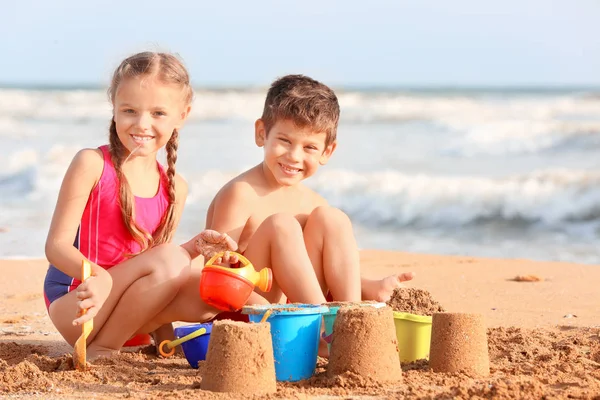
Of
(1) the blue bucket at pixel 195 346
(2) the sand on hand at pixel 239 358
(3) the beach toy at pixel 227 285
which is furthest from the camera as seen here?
(1) the blue bucket at pixel 195 346

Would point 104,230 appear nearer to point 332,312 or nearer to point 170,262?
point 170,262

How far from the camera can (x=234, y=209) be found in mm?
3539

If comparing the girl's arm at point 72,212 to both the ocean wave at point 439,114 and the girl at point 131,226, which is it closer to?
the girl at point 131,226

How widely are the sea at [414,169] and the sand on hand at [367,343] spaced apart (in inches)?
178

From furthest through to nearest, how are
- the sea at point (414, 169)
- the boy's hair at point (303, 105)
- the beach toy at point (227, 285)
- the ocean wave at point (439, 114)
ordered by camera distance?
the ocean wave at point (439, 114), the sea at point (414, 169), the boy's hair at point (303, 105), the beach toy at point (227, 285)

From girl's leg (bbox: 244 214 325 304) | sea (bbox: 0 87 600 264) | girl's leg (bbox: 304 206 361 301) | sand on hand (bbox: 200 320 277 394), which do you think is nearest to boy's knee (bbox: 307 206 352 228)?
girl's leg (bbox: 304 206 361 301)

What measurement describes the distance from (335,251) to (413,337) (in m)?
A: 0.47

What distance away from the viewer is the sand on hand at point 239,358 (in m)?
2.53

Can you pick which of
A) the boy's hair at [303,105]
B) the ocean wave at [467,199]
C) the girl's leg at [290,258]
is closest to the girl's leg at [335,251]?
the girl's leg at [290,258]

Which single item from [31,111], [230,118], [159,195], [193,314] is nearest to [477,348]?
[193,314]

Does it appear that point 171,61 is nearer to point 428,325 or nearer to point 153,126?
point 153,126

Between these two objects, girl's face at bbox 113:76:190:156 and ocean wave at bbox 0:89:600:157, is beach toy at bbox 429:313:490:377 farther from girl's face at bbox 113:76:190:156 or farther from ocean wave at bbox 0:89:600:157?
ocean wave at bbox 0:89:600:157

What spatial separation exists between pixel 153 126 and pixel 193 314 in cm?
78

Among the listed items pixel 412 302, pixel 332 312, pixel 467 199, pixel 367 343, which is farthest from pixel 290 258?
pixel 467 199
